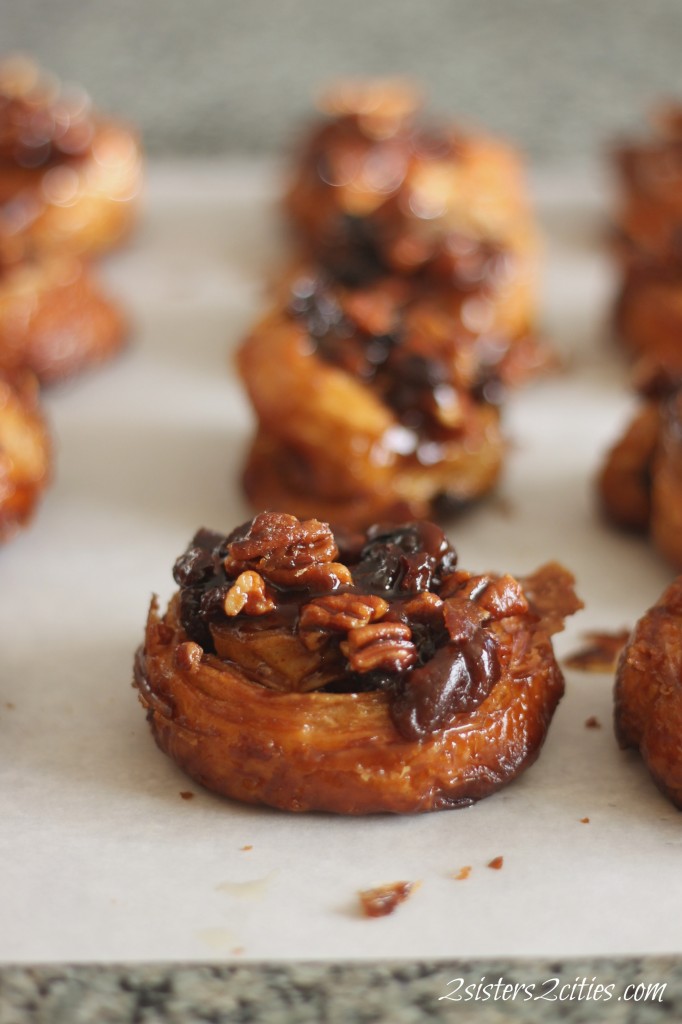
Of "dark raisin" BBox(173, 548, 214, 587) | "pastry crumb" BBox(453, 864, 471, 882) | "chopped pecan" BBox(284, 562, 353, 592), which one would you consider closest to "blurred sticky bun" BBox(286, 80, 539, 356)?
"dark raisin" BBox(173, 548, 214, 587)

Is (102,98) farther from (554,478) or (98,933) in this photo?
(98,933)

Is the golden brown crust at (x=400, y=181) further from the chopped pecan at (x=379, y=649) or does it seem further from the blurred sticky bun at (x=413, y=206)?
the chopped pecan at (x=379, y=649)

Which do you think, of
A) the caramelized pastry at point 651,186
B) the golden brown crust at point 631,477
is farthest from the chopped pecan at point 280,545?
the caramelized pastry at point 651,186

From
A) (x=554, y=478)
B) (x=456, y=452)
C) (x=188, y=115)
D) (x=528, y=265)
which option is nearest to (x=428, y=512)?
A: (x=456, y=452)

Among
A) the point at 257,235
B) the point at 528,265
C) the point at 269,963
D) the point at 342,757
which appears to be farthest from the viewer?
the point at 257,235

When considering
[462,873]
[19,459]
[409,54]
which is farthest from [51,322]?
[409,54]

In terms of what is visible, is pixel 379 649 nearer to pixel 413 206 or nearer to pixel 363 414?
pixel 363 414
